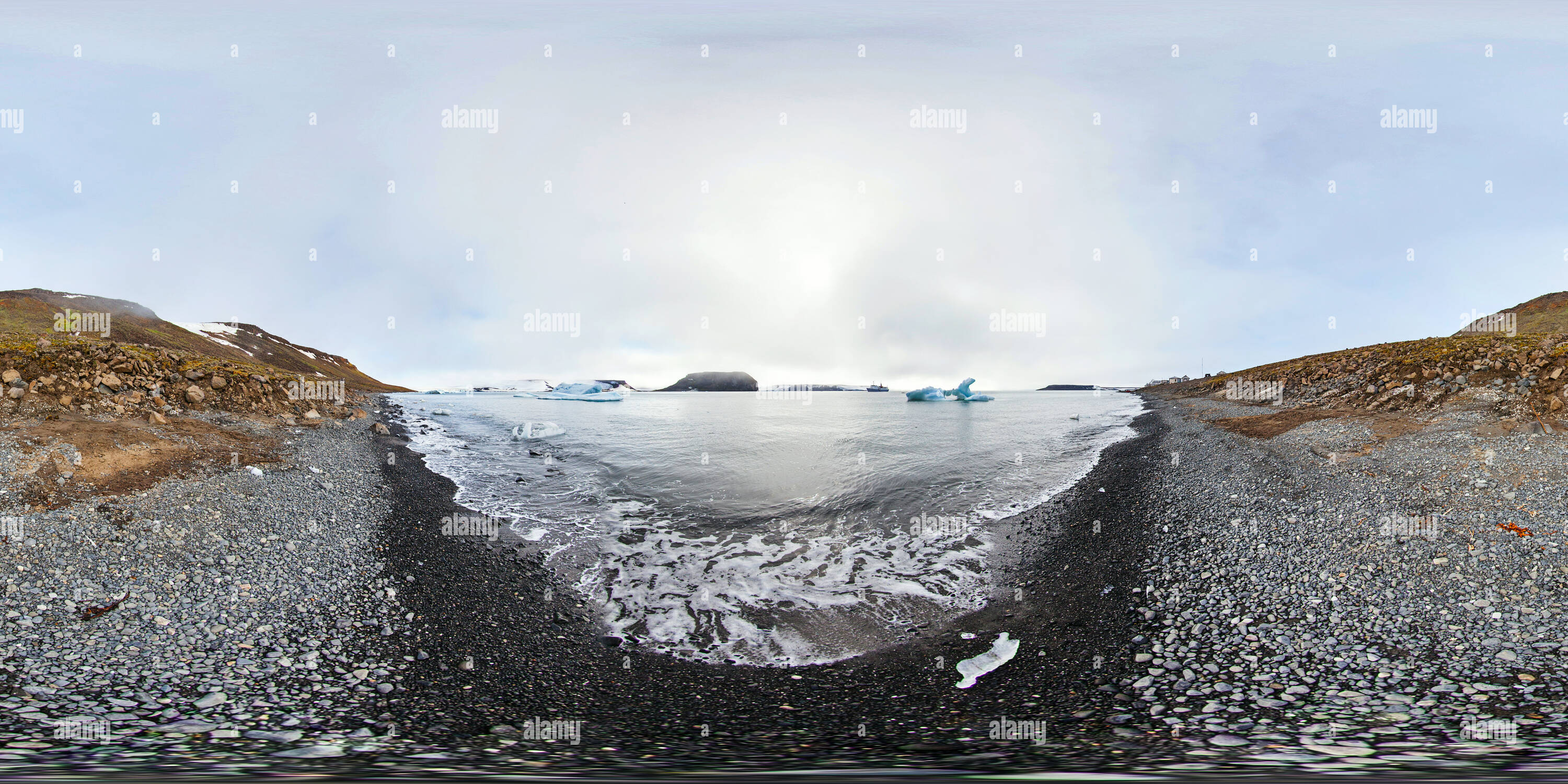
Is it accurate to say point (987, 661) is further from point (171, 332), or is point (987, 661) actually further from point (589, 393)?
point (171, 332)

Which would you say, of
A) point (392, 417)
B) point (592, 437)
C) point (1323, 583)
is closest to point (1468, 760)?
point (1323, 583)

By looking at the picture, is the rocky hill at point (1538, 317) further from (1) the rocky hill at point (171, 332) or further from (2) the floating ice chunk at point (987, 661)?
(1) the rocky hill at point (171, 332)

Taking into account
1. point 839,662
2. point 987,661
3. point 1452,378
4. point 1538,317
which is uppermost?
point 1538,317

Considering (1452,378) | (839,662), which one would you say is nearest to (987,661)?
(839,662)

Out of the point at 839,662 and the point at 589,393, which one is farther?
the point at 589,393

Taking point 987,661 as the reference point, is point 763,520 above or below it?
above

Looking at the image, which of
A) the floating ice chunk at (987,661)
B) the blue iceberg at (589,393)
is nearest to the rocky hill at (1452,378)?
the floating ice chunk at (987,661)

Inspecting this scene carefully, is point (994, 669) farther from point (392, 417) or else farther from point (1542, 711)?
point (392, 417)

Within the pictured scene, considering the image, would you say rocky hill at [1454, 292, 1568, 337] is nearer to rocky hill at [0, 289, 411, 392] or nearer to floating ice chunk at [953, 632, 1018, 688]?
floating ice chunk at [953, 632, 1018, 688]
